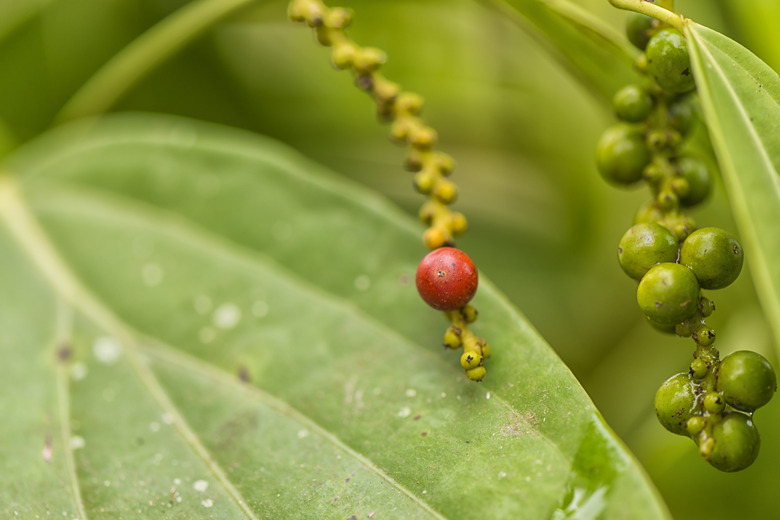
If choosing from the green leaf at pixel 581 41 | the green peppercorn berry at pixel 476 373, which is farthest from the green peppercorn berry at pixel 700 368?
the green leaf at pixel 581 41

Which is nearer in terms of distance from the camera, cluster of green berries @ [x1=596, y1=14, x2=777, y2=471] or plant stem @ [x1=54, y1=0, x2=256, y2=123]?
cluster of green berries @ [x1=596, y1=14, x2=777, y2=471]

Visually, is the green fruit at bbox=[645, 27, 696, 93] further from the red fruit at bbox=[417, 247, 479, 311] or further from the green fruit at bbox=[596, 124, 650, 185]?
the red fruit at bbox=[417, 247, 479, 311]

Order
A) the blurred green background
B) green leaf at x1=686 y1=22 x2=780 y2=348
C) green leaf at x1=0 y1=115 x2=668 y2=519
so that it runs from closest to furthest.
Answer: green leaf at x1=686 y1=22 x2=780 y2=348
green leaf at x1=0 y1=115 x2=668 y2=519
the blurred green background

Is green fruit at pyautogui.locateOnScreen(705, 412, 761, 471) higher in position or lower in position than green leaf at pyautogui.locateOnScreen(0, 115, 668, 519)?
higher

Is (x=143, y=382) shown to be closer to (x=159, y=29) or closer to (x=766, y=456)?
(x=159, y=29)

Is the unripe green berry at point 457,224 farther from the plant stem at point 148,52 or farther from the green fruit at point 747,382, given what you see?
the plant stem at point 148,52

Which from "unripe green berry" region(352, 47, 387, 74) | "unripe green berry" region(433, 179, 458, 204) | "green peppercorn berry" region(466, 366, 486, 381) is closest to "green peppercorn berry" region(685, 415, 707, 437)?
"green peppercorn berry" region(466, 366, 486, 381)

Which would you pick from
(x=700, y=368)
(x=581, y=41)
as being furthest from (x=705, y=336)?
(x=581, y=41)
